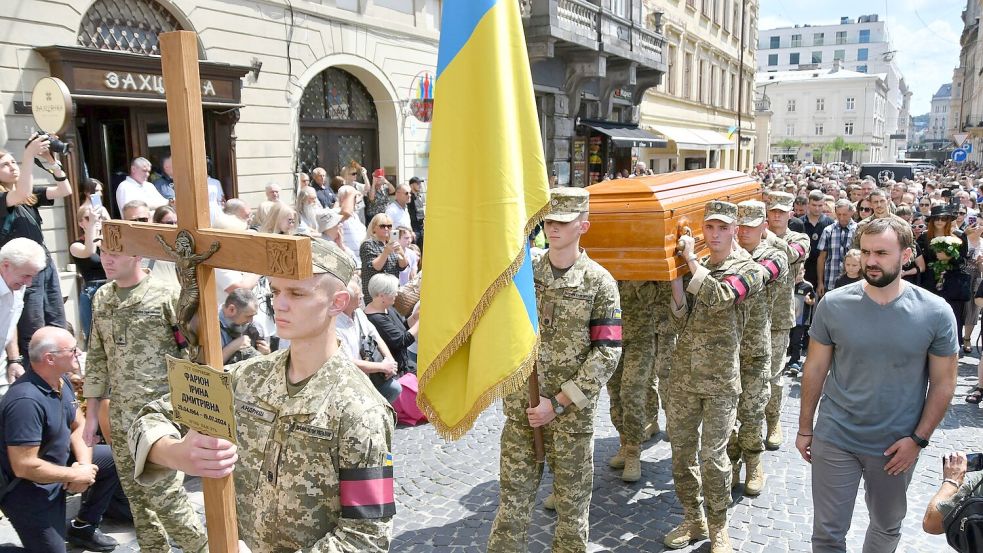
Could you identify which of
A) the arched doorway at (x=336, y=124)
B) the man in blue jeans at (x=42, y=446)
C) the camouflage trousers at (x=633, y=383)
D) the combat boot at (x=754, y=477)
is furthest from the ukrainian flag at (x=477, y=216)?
the arched doorway at (x=336, y=124)

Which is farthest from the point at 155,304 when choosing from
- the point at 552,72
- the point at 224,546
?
the point at 552,72

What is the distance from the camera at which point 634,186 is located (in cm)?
500

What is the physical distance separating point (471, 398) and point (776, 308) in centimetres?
382

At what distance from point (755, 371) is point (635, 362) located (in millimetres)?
877

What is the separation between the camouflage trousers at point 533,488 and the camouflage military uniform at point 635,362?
5.43ft

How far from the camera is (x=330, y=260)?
2.25m

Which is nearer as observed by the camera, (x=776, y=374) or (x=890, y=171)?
(x=776, y=374)

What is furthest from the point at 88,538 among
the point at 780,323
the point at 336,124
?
the point at 336,124

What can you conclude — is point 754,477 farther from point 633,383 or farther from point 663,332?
point 663,332

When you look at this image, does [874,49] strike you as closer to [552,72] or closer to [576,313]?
[552,72]

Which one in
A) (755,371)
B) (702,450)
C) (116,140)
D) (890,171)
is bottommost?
(702,450)

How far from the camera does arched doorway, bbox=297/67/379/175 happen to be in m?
12.1

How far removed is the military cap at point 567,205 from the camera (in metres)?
3.73

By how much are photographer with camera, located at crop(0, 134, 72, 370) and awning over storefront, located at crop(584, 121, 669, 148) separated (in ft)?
55.1
